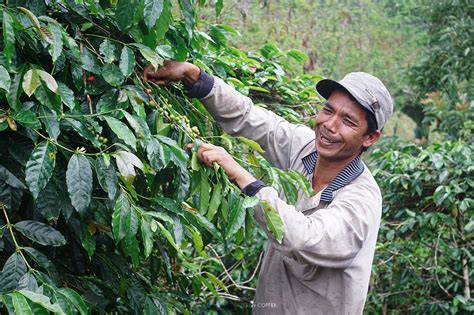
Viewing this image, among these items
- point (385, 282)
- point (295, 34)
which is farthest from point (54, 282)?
point (295, 34)

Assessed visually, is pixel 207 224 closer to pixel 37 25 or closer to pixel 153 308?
pixel 153 308

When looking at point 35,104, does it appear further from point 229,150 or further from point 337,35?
point 337,35

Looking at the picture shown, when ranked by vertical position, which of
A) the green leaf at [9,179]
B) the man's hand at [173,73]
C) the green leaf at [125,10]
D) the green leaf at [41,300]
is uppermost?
the green leaf at [125,10]

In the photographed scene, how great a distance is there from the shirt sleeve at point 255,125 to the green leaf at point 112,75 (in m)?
0.48

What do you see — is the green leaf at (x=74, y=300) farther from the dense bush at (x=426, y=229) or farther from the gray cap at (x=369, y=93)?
the dense bush at (x=426, y=229)

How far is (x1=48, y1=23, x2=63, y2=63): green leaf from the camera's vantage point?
5.59 feet

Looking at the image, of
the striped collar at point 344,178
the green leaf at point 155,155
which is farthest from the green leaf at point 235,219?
the striped collar at point 344,178

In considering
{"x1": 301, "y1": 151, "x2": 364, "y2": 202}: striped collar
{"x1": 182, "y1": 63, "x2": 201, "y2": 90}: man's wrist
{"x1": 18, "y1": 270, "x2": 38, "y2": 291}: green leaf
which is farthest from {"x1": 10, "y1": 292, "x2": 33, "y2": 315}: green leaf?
{"x1": 301, "y1": 151, "x2": 364, "y2": 202}: striped collar

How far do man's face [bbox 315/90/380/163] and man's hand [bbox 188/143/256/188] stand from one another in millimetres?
450

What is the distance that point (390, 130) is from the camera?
13.4m

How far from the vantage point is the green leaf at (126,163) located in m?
1.69

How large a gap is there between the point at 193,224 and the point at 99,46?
22.2 inches

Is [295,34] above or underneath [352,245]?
underneath

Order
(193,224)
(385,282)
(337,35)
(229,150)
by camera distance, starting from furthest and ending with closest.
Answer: (337,35) < (385,282) < (229,150) < (193,224)
